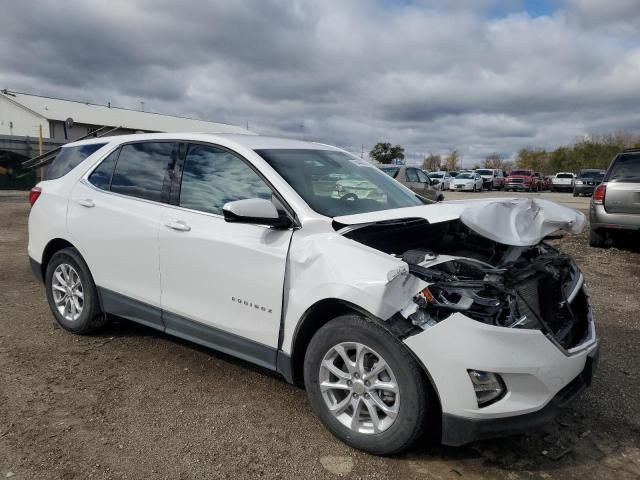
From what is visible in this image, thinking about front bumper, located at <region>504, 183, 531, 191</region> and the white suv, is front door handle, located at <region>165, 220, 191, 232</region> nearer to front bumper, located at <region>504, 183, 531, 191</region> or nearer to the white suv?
the white suv

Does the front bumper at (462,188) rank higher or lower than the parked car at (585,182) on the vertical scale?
lower

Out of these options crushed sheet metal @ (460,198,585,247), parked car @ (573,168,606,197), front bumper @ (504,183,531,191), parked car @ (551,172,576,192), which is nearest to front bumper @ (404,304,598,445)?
crushed sheet metal @ (460,198,585,247)

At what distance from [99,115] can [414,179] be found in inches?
1487

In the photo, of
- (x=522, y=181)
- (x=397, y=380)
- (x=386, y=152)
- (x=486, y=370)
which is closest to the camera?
(x=486, y=370)

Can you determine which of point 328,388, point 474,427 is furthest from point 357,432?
point 474,427

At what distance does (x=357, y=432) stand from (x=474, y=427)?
651 millimetres

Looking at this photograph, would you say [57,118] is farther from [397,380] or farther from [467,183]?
[397,380]

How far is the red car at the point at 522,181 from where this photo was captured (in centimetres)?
3991

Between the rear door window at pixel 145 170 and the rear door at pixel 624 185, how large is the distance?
7458mm

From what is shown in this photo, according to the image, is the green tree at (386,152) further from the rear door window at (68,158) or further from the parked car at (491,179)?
the rear door window at (68,158)

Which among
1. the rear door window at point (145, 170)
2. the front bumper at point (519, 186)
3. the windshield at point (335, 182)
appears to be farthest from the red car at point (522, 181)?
the rear door window at point (145, 170)

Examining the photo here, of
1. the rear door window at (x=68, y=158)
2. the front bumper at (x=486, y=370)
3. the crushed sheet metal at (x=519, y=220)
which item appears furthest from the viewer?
the rear door window at (x=68, y=158)

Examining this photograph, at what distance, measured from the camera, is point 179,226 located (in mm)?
3545

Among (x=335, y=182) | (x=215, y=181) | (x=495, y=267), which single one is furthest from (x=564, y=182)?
(x=215, y=181)
